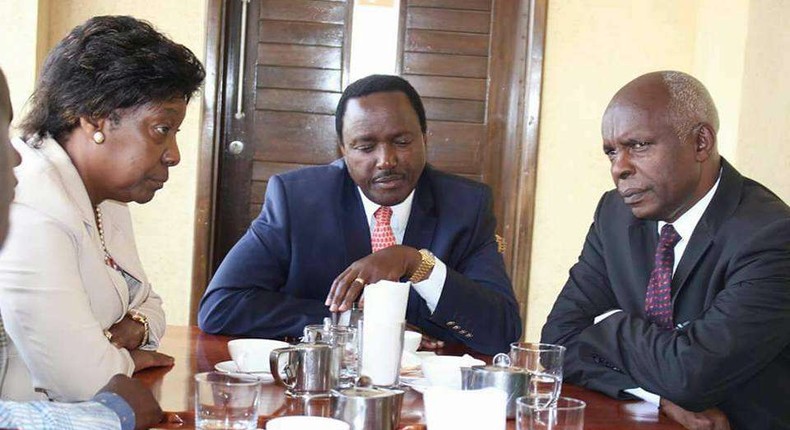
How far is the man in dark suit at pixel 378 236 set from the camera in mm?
2688

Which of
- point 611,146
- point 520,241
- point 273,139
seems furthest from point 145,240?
point 611,146

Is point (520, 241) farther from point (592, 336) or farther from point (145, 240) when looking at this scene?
point (592, 336)

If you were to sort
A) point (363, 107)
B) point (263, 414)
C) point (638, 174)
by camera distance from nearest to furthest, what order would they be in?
point (263, 414) < point (638, 174) < point (363, 107)

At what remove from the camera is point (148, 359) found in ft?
6.85

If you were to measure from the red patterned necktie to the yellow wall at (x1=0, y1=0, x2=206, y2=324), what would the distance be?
6.65 feet

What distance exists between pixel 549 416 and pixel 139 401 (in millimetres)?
651

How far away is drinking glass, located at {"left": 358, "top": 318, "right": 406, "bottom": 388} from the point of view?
1.88 meters

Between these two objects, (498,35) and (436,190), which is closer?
(436,190)

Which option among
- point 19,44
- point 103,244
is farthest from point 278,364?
point 19,44

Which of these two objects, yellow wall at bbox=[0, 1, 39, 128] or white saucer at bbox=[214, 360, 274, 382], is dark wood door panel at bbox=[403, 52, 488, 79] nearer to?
yellow wall at bbox=[0, 1, 39, 128]

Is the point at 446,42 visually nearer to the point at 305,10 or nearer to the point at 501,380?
the point at 305,10

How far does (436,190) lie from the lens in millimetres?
3055

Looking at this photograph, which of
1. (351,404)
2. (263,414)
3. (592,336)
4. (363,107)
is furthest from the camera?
(363,107)

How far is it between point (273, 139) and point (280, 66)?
1.17ft
